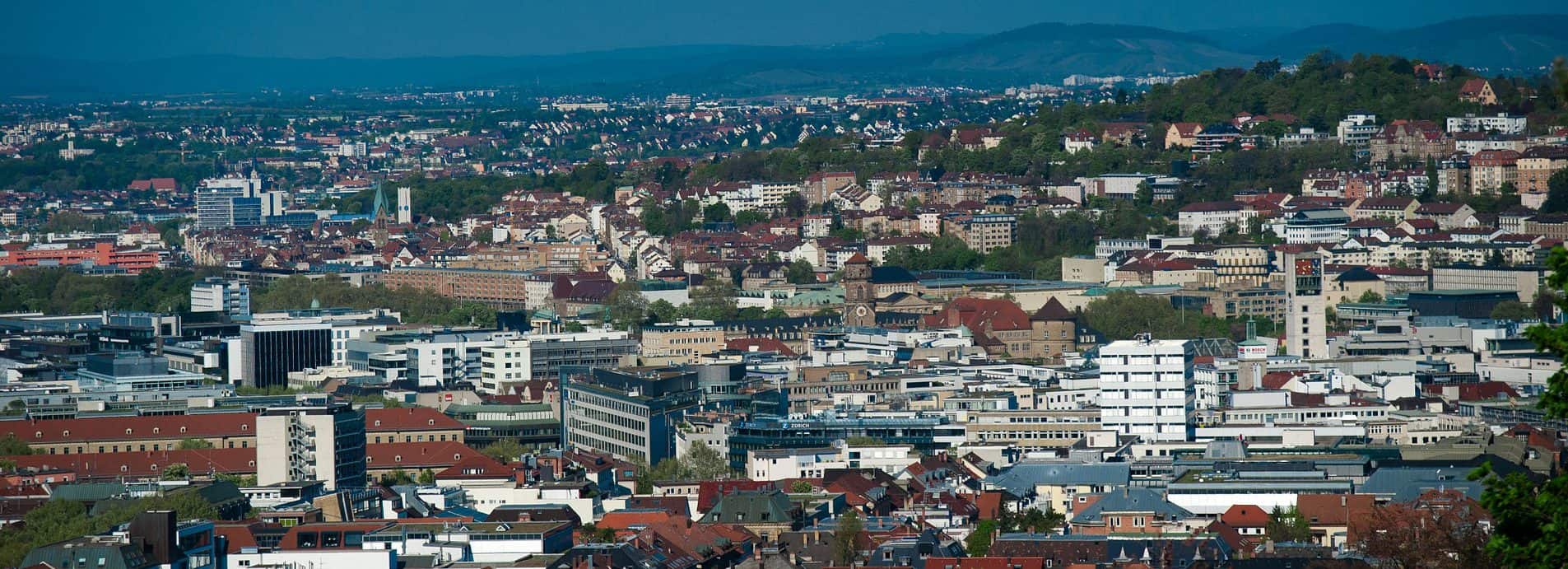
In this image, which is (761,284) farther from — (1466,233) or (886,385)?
(886,385)

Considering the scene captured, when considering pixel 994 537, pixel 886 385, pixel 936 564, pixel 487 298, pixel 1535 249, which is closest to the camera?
pixel 936 564

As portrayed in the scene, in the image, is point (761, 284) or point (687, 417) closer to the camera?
point (687, 417)

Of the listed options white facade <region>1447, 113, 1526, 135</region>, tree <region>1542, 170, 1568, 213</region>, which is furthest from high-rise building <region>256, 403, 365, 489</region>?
white facade <region>1447, 113, 1526, 135</region>

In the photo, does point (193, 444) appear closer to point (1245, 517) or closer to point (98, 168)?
point (1245, 517)

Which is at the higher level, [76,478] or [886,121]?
[886,121]

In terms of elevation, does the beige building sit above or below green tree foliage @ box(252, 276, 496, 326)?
below

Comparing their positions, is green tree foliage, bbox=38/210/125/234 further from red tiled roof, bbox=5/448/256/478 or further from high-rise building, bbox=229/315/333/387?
red tiled roof, bbox=5/448/256/478

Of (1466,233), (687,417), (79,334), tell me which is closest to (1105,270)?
(1466,233)
